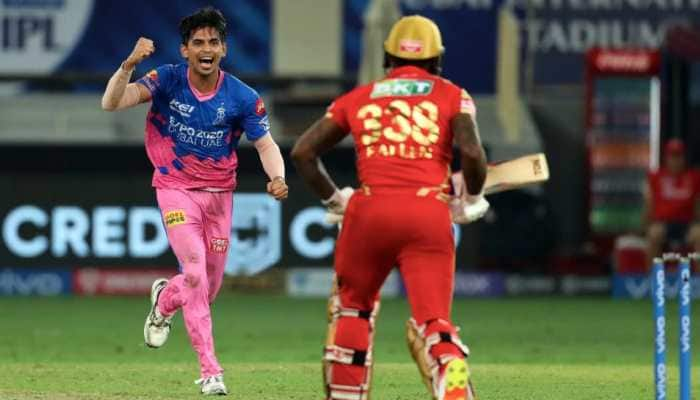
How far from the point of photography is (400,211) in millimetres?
7562

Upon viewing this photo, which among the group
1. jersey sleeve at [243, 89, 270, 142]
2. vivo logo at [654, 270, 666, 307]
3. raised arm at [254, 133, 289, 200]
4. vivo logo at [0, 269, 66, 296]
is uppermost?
jersey sleeve at [243, 89, 270, 142]

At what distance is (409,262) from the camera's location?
758 cm

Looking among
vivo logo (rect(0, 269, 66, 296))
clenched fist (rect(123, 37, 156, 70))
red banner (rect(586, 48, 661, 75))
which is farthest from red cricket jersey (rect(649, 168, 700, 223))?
clenched fist (rect(123, 37, 156, 70))

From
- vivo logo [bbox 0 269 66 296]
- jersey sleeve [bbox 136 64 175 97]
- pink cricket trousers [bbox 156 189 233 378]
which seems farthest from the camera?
vivo logo [bbox 0 269 66 296]

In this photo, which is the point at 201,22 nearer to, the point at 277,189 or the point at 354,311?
the point at 277,189

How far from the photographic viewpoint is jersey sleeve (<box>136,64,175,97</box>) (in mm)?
9930

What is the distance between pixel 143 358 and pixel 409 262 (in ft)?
18.1

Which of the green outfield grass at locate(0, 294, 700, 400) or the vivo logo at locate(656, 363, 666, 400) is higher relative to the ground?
the vivo logo at locate(656, 363, 666, 400)

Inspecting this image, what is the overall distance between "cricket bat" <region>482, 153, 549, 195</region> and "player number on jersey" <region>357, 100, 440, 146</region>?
58 centimetres

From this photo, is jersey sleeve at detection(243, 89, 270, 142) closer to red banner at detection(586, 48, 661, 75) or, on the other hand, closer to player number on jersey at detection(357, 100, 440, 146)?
player number on jersey at detection(357, 100, 440, 146)

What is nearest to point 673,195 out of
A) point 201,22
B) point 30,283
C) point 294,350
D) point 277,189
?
point 30,283

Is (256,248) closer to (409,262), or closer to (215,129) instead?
(215,129)

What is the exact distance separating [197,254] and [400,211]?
2.49 meters

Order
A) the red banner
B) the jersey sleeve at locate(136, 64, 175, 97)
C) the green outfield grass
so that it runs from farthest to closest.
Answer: the red banner, the green outfield grass, the jersey sleeve at locate(136, 64, 175, 97)
